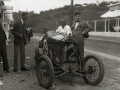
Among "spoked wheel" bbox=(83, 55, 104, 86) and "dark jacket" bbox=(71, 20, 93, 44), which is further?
"dark jacket" bbox=(71, 20, 93, 44)

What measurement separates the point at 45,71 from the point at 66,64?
29.1 inches

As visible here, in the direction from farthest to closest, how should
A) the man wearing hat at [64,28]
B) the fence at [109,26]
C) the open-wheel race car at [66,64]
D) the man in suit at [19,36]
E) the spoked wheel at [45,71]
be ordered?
the fence at [109,26] < the man in suit at [19,36] < the man wearing hat at [64,28] < the open-wheel race car at [66,64] < the spoked wheel at [45,71]

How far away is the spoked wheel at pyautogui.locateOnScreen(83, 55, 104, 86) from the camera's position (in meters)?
6.31

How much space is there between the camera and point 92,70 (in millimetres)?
6461

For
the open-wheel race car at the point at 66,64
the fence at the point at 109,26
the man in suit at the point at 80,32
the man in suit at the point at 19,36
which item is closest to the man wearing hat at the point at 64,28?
the man in suit at the point at 80,32

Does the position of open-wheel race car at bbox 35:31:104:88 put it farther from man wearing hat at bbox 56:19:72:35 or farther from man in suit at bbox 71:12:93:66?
man wearing hat at bbox 56:19:72:35

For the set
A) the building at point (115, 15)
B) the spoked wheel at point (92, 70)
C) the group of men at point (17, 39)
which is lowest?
the spoked wheel at point (92, 70)

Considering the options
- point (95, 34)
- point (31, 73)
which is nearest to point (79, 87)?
A: point (31, 73)

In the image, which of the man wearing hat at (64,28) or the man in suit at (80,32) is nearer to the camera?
the man in suit at (80,32)

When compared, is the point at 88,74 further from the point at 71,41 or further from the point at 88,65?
the point at 71,41

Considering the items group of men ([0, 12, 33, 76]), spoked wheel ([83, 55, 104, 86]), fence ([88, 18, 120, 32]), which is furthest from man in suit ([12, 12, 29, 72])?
fence ([88, 18, 120, 32])

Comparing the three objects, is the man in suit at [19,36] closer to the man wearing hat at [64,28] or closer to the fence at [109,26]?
the man wearing hat at [64,28]

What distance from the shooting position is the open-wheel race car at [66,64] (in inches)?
245

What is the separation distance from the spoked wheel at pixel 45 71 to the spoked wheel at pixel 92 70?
1125mm
